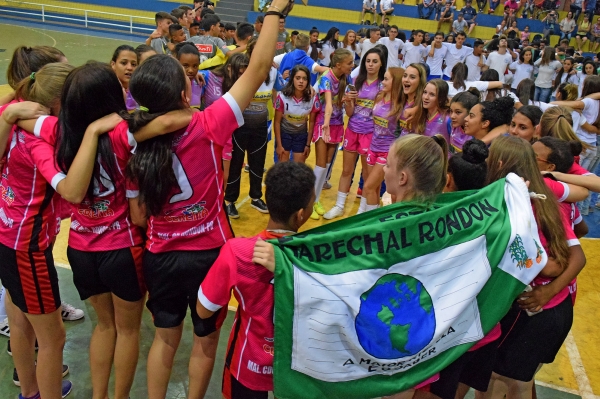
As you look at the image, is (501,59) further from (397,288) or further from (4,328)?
(4,328)

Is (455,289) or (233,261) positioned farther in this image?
(455,289)

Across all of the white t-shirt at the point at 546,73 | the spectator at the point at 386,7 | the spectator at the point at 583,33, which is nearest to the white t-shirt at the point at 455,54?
the white t-shirt at the point at 546,73

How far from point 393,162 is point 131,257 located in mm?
1433

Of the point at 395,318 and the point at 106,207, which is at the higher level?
the point at 106,207

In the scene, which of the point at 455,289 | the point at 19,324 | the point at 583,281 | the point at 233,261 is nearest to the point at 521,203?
the point at 455,289

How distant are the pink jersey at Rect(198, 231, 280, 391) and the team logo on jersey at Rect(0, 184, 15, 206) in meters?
1.21

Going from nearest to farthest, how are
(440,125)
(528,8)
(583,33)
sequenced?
(440,125) < (583,33) < (528,8)

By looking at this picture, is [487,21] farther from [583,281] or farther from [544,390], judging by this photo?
[544,390]

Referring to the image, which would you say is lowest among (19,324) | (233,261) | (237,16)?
(19,324)

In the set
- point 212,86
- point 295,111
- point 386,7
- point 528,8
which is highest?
point 528,8

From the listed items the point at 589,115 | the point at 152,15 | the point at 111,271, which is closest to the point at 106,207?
the point at 111,271

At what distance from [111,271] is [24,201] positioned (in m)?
0.58

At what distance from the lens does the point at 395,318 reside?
217 centimetres

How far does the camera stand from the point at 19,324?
285cm
